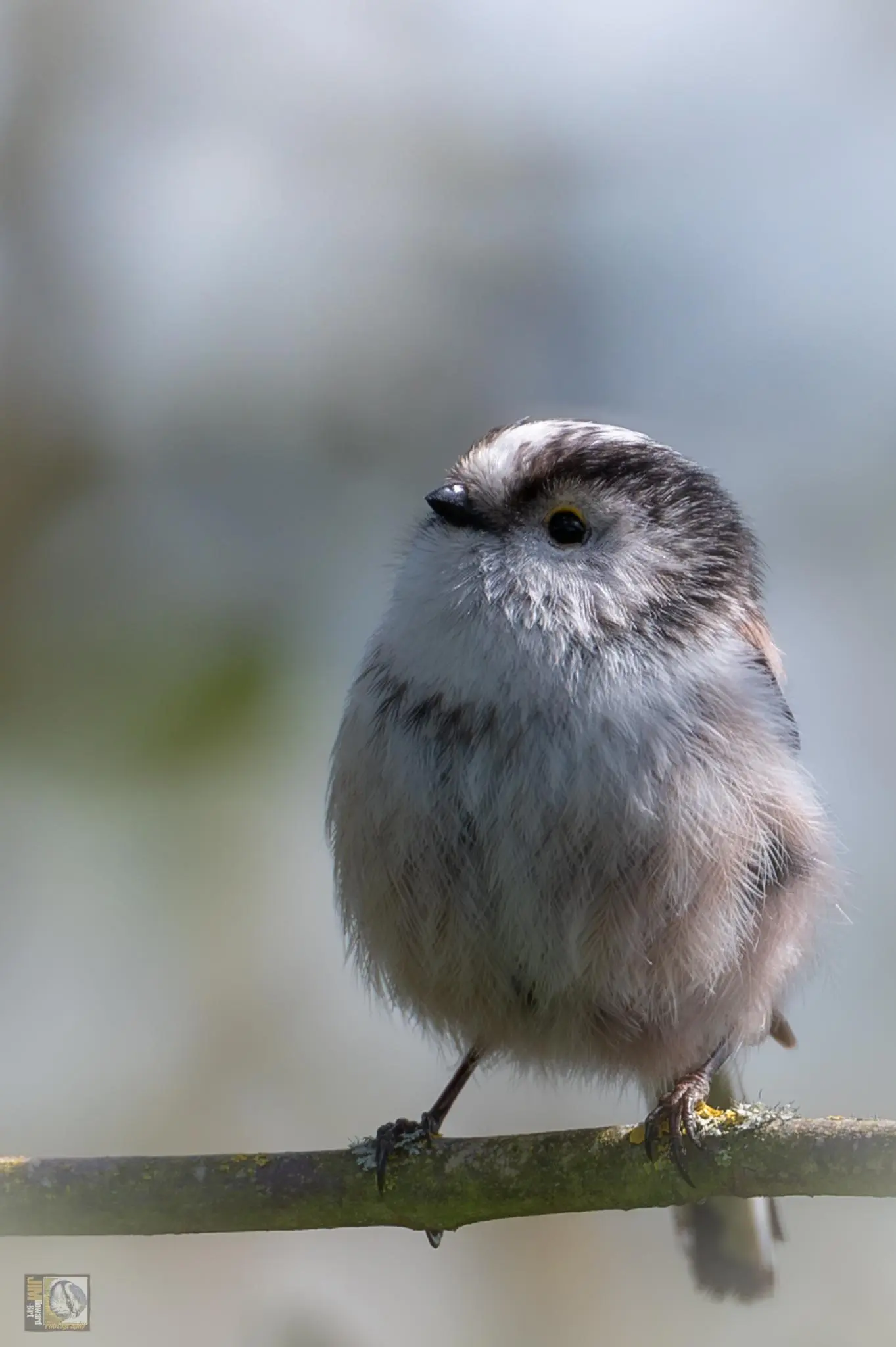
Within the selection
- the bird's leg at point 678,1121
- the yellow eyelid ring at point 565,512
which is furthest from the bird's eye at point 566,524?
the bird's leg at point 678,1121

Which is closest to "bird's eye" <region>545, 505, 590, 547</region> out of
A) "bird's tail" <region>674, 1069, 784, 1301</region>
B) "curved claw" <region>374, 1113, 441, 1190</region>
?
"curved claw" <region>374, 1113, 441, 1190</region>

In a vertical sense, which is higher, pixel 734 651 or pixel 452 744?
pixel 734 651

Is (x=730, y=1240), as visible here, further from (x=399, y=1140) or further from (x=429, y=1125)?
(x=399, y=1140)

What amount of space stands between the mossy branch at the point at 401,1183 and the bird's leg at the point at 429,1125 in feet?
0.10

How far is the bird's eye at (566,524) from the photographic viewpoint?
2955mm

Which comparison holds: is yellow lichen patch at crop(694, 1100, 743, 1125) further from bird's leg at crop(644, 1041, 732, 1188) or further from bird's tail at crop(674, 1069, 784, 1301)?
bird's tail at crop(674, 1069, 784, 1301)

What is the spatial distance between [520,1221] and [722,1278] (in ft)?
2.42

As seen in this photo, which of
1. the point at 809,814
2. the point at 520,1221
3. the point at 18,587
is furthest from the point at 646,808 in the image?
the point at 18,587

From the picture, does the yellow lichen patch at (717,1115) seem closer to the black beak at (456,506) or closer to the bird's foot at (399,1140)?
the bird's foot at (399,1140)

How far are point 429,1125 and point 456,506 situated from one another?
1.47 m

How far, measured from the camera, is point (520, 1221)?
4.01 m

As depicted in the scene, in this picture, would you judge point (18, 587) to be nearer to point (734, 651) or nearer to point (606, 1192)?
point (734, 651)

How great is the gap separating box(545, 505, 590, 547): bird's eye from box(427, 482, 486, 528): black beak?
0.51ft

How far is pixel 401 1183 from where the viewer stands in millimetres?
2729
